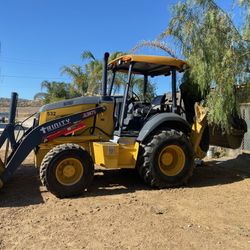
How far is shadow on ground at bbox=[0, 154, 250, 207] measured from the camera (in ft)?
25.3

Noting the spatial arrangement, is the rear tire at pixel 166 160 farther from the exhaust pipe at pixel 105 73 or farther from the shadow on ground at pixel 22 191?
the shadow on ground at pixel 22 191

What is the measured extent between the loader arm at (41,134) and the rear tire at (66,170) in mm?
459

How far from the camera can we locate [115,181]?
9094mm

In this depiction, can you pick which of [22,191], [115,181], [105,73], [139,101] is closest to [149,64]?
[139,101]

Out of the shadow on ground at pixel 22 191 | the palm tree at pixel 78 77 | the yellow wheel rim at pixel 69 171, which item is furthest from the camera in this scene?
the palm tree at pixel 78 77

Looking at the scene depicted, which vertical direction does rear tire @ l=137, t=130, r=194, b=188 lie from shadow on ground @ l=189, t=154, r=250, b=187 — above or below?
above

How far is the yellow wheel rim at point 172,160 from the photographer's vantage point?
8562mm

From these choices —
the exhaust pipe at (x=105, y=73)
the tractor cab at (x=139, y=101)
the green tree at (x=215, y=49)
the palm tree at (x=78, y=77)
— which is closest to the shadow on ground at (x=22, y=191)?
the tractor cab at (x=139, y=101)

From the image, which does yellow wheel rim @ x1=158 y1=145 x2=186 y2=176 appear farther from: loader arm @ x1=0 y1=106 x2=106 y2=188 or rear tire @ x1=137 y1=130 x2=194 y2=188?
loader arm @ x1=0 y1=106 x2=106 y2=188

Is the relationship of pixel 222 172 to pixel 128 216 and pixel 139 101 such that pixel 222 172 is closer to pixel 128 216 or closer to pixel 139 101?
pixel 139 101

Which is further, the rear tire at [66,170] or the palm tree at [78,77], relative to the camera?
the palm tree at [78,77]

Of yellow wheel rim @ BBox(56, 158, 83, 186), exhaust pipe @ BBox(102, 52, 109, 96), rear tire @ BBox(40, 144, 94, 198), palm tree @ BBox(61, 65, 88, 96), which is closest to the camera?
rear tire @ BBox(40, 144, 94, 198)

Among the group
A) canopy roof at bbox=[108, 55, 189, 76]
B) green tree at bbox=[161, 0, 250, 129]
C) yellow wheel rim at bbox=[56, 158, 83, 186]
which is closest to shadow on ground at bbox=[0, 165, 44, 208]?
yellow wheel rim at bbox=[56, 158, 83, 186]

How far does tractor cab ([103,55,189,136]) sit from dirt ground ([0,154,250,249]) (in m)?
1.28
